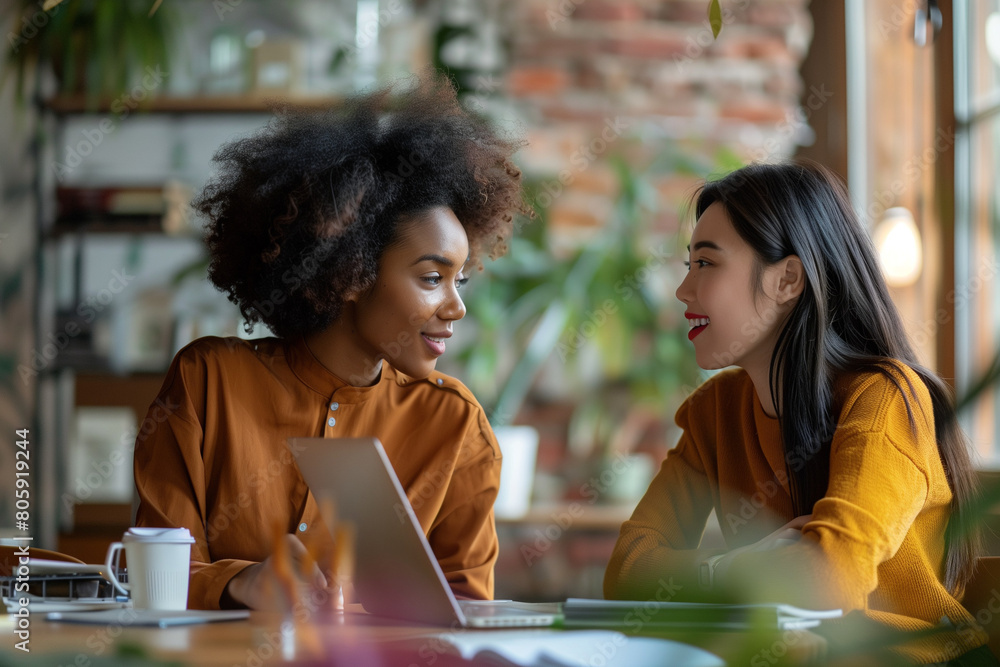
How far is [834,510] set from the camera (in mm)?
1111

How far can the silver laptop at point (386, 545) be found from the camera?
913 mm

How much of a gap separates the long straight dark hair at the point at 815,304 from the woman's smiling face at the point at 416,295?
0.42 metres

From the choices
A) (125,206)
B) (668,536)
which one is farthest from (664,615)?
(125,206)

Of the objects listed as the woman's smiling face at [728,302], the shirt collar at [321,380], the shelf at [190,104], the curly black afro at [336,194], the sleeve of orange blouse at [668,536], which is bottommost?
the sleeve of orange blouse at [668,536]

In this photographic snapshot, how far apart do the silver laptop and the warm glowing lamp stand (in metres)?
2.16

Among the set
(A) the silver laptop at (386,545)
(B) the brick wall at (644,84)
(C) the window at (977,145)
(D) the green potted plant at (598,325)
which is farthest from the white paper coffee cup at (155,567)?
(B) the brick wall at (644,84)

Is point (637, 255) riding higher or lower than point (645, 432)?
higher

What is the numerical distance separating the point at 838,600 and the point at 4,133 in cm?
317

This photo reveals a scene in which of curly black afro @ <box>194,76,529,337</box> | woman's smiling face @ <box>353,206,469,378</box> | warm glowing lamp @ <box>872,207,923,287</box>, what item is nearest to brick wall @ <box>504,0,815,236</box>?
warm glowing lamp @ <box>872,207,923,287</box>

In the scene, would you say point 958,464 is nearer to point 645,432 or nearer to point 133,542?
point 133,542

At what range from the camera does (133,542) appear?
3.46 feet

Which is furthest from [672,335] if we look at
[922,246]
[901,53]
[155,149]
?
[155,149]

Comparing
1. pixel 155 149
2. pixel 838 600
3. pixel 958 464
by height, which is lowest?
pixel 838 600

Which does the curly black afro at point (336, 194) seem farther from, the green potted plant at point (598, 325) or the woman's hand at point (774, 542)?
the green potted plant at point (598, 325)
